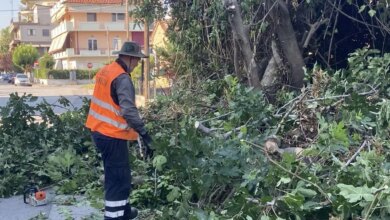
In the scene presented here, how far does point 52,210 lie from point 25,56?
69998 mm

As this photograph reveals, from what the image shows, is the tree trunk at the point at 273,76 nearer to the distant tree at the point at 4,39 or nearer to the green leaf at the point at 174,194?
the green leaf at the point at 174,194

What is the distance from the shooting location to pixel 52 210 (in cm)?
571

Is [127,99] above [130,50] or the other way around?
the other way around

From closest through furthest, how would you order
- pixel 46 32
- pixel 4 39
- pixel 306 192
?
pixel 306 192
pixel 46 32
pixel 4 39

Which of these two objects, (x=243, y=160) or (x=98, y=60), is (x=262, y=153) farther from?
(x=98, y=60)

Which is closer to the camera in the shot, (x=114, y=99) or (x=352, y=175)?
(x=352, y=175)

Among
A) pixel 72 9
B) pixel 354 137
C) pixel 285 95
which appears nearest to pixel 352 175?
pixel 354 137

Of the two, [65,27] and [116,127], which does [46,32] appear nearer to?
[65,27]

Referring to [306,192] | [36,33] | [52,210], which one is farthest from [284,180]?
[36,33]

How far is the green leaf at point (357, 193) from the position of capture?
3.30 m

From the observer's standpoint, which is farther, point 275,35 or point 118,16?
point 118,16

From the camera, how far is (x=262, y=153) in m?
4.34

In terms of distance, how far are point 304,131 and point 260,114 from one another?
1.65 feet

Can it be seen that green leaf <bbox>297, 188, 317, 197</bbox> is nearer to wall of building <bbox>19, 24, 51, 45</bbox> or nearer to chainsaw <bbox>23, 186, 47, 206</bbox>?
chainsaw <bbox>23, 186, 47, 206</bbox>
